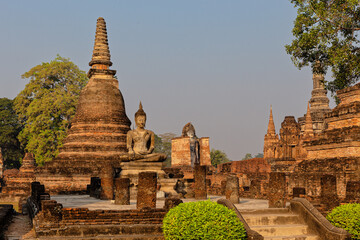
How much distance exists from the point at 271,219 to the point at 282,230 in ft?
1.80

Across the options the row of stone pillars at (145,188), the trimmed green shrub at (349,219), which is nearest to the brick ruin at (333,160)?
the row of stone pillars at (145,188)

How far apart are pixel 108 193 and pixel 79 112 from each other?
16.6 metres

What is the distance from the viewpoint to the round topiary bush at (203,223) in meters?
8.98

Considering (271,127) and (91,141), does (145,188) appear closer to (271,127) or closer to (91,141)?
(91,141)

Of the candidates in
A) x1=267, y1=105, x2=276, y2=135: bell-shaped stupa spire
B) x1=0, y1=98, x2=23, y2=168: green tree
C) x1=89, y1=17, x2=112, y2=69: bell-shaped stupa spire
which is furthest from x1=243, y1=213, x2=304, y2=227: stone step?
x1=0, y1=98, x2=23, y2=168: green tree

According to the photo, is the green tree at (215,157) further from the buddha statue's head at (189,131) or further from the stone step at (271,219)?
the stone step at (271,219)

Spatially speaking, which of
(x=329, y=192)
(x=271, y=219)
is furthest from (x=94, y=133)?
(x=271, y=219)

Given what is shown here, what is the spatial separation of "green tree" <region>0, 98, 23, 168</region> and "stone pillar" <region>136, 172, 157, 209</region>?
156ft

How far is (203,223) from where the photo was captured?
9055mm

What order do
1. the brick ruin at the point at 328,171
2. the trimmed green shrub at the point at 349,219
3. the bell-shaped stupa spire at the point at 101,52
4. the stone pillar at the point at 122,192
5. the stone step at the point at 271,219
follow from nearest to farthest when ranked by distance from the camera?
the trimmed green shrub at the point at 349,219, the stone step at the point at 271,219, the brick ruin at the point at 328,171, the stone pillar at the point at 122,192, the bell-shaped stupa spire at the point at 101,52

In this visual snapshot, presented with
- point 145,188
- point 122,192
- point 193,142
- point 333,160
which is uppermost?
point 193,142

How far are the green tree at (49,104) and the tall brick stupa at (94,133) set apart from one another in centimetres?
1290

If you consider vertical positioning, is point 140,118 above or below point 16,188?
above

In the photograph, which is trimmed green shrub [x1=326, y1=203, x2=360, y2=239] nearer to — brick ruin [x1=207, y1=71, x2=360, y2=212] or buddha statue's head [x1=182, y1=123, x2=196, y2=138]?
brick ruin [x1=207, y1=71, x2=360, y2=212]
